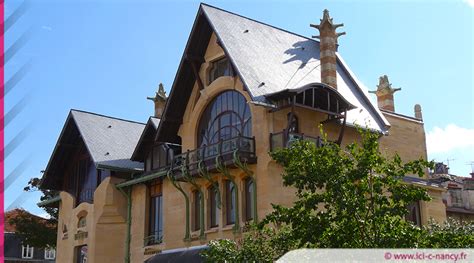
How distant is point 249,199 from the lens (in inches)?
824

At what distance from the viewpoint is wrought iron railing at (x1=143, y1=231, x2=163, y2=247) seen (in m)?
25.1

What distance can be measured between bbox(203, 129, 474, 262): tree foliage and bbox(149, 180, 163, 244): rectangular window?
14169 millimetres

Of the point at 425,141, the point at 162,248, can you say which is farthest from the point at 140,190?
the point at 425,141

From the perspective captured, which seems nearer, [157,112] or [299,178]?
[299,178]

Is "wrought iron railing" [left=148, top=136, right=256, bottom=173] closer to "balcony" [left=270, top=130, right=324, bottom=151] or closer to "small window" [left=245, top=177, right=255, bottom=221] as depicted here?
"balcony" [left=270, top=130, right=324, bottom=151]

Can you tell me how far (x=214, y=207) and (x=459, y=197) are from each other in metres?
23.3

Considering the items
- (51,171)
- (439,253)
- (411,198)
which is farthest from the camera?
(51,171)

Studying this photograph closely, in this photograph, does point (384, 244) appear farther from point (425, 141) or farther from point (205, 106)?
point (425, 141)

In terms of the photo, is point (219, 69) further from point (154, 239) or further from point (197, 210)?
point (154, 239)

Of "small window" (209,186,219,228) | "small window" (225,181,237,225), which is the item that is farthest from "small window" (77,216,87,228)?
"small window" (225,181,237,225)

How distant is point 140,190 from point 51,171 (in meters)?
6.33

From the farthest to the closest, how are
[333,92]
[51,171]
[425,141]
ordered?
[51,171]
[425,141]
[333,92]

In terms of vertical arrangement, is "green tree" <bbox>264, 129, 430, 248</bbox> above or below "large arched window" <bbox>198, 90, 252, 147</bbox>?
below

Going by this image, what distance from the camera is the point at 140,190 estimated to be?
26906 mm
